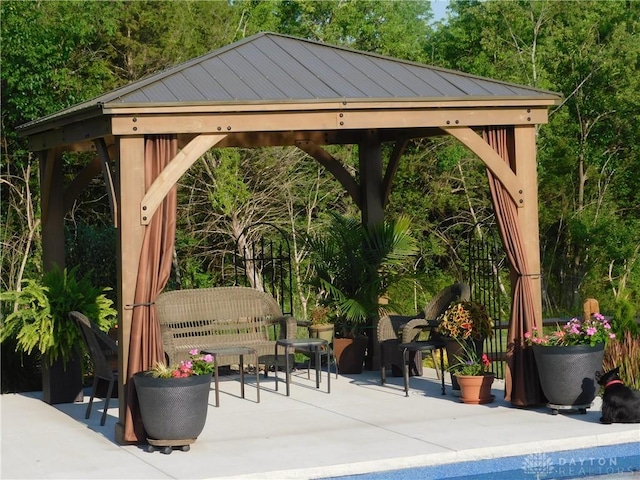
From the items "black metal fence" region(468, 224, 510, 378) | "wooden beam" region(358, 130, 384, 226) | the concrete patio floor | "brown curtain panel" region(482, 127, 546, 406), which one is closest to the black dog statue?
the concrete patio floor

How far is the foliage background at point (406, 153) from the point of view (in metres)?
15.5

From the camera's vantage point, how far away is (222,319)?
32.2 ft

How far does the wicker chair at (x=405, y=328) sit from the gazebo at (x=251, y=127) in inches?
49.8

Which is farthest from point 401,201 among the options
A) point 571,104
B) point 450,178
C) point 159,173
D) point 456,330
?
point 159,173

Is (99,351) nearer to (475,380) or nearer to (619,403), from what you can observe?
(475,380)

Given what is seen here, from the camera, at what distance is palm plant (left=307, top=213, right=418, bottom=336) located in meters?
10.3

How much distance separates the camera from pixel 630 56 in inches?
749

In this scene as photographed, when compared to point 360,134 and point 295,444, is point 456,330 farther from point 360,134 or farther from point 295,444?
point 360,134

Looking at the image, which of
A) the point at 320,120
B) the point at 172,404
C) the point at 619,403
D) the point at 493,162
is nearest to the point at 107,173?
the point at 320,120

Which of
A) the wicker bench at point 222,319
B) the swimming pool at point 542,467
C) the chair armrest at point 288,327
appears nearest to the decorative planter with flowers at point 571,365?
the swimming pool at point 542,467

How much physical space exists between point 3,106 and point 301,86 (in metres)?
8.52

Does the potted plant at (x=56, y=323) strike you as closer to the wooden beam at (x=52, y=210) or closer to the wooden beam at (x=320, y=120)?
the wooden beam at (x=52, y=210)

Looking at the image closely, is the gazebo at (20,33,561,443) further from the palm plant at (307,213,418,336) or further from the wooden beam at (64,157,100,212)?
the palm plant at (307,213,418,336)

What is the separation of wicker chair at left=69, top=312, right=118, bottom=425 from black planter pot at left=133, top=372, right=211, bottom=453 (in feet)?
3.38
